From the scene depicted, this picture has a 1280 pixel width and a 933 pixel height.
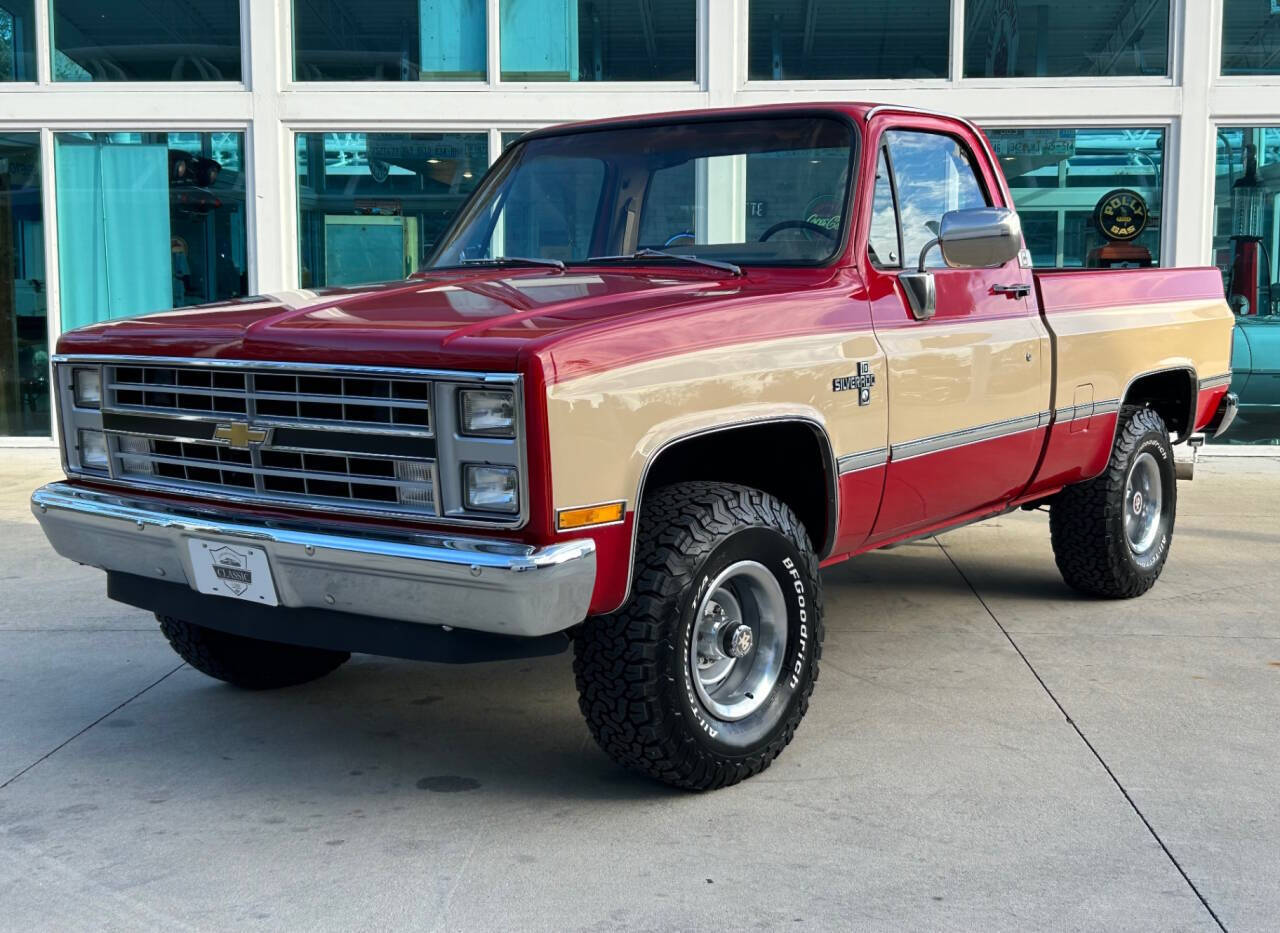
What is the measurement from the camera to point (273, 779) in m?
3.96

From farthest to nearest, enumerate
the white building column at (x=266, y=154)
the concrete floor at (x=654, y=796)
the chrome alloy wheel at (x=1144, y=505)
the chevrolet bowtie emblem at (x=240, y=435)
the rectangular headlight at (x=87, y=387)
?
1. the white building column at (x=266, y=154)
2. the chrome alloy wheel at (x=1144, y=505)
3. the rectangular headlight at (x=87, y=387)
4. the chevrolet bowtie emblem at (x=240, y=435)
5. the concrete floor at (x=654, y=796)

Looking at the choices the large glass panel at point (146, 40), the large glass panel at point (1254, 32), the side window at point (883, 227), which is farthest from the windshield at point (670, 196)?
the large glass panel at point (1254, 32)

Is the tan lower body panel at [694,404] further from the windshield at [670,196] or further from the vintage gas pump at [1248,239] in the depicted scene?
the vintage gas pump at [1248,239]

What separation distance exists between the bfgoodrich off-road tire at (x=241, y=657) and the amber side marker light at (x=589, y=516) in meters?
1.51

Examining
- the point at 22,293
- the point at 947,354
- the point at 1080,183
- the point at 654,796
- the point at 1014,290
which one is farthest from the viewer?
the point at 22,293

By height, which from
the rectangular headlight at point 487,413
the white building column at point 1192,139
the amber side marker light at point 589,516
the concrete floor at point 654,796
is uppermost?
the white building column at point 1192,139

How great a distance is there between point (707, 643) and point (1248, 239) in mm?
8165

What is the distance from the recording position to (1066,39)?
10375mm

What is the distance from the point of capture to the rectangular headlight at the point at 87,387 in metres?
4.09

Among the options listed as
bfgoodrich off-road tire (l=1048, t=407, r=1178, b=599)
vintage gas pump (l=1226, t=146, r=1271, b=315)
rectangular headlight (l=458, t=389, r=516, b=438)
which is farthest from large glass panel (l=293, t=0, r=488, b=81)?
rectangular headlight (l=458, t=389, r=516, b=438)

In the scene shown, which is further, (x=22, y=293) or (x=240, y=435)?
(x=22, y=293)

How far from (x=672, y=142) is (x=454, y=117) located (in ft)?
20.3

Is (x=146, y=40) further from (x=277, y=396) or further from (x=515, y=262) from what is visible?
(x=277, y=396)

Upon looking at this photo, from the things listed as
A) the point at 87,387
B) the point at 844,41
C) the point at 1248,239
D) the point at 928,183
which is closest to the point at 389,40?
the point at 844,41
